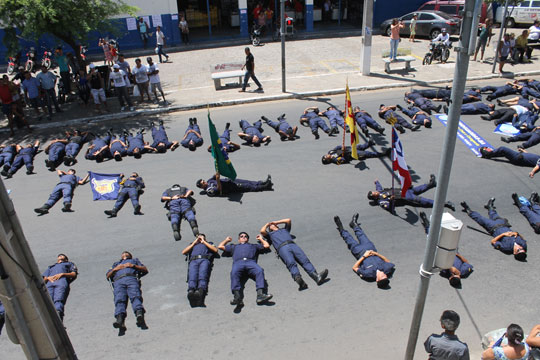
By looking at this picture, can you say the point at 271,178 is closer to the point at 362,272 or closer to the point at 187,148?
the point at 187,148

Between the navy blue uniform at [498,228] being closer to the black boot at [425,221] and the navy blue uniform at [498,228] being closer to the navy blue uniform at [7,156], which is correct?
the black boot at [425,221]

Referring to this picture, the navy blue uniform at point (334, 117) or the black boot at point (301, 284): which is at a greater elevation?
the navy blue uniform at point (334, 117)

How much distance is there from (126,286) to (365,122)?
8.38 meters

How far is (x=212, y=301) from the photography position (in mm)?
7098

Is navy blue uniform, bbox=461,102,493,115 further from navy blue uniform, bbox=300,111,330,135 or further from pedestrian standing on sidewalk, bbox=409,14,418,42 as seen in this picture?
pedestrian standing on sidewalk, bbox=409,14,418,42

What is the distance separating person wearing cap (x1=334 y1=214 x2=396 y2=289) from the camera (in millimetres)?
7174

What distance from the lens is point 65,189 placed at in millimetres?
10141

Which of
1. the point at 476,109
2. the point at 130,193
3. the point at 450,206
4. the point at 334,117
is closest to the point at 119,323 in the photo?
the point at 130,193

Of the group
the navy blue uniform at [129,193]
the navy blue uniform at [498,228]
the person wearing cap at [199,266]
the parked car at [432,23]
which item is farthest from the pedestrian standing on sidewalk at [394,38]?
the person wearing cap at [199,266]

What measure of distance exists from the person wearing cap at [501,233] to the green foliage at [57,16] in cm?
1276

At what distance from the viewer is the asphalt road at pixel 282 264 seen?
6.34 metres

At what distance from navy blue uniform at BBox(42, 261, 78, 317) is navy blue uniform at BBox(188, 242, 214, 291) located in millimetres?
1996

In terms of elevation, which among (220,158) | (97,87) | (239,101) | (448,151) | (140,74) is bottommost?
(239,101)

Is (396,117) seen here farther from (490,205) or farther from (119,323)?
(119,323)
